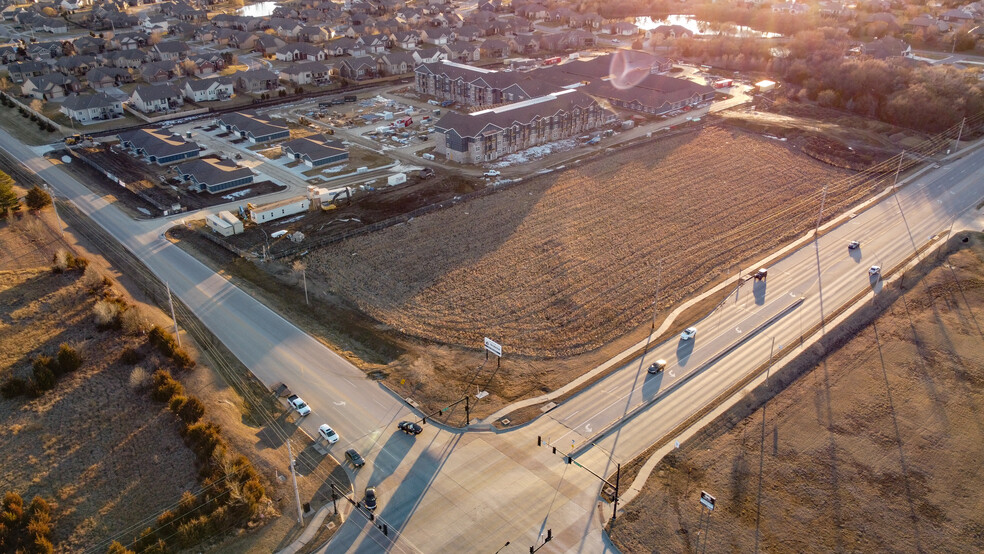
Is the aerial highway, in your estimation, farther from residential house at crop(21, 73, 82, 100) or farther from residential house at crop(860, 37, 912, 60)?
residential house at crop(860, 37, 912, 60)

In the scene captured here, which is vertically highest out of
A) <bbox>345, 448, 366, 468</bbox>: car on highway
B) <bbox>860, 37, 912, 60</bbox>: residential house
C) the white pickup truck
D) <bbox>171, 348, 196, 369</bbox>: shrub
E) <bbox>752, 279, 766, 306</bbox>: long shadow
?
<bbox>860, 37, 912, 60</bbox>: residential house

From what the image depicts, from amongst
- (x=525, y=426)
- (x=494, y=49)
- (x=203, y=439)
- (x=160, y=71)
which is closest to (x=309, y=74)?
(x=160, y=71)

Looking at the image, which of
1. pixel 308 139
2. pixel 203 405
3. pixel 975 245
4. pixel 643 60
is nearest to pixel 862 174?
pixel 975 245

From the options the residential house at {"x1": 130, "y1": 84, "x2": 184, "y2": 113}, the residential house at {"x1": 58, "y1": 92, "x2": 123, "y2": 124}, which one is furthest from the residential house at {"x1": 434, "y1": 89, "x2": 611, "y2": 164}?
the residential house at {"x1": 58, "y1": 92, "x2": 123, "y2": 124}

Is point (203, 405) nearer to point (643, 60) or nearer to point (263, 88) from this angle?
point (263, 88)

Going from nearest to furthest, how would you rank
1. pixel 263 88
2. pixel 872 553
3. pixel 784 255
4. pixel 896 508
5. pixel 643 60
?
pixel 872 553, pixel 896 508, pixel 784 255, pixel 263 88, pixel 643 60

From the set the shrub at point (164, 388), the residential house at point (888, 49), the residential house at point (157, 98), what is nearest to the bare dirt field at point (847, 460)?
the shrub at point (164, 388)
